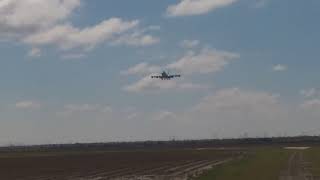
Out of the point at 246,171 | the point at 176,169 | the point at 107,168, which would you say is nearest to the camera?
the point at 246,171

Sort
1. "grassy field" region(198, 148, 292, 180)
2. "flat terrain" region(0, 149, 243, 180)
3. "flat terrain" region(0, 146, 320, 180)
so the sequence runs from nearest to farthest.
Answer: "grassy field" region(198, 148, 292, 180) < "flat terrain" region(0, 146, 320, 180) < "flat terrain" region(0, 149, 243, 180)

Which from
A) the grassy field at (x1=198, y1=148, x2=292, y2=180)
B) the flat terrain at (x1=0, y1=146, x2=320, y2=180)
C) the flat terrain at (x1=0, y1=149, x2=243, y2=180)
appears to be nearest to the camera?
the grassy field at (x1=198, y1=148, x2=292, y2=180)

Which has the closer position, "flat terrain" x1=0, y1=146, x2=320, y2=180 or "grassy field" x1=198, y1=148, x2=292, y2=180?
"grassy field" x1=198, y1=148, x2=292, y2=180

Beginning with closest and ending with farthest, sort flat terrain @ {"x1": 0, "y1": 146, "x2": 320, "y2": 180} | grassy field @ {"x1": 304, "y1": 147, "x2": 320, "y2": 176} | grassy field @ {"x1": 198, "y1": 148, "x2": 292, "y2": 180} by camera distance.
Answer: grassy field @ {"x1": 198, "y1": 148, "x2": 292, "y2": 180}, flat terrain @ {"x1": 0, "y1": 146, "x2": 320, "y2": 180}, grassy field @ {"x1": 304, "y1": 147, "x2": 320, "y2": 176}

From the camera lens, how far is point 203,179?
52250 mm

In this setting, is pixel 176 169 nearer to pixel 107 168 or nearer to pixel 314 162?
pixel 107 168

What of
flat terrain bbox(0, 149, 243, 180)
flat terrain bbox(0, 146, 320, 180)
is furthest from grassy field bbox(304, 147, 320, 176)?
flat terrain bbox(0, 149, 243, 180)

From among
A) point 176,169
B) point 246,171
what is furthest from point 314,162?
point 246,171

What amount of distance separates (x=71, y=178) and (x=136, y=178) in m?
5.77

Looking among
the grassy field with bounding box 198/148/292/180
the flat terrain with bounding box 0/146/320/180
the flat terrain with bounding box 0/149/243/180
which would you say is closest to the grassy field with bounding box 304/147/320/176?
the flat terrain with bounding box 0/146/320/180

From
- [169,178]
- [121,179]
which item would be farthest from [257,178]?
[121,179]

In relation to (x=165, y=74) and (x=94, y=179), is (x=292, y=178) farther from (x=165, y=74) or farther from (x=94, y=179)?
(x=165, y=74)

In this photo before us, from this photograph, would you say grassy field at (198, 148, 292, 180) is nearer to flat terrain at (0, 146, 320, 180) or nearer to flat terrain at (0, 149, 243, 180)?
flat terrain at (0, 146, 320, 180)

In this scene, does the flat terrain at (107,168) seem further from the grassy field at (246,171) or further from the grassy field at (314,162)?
the grassy field at (314,162)
